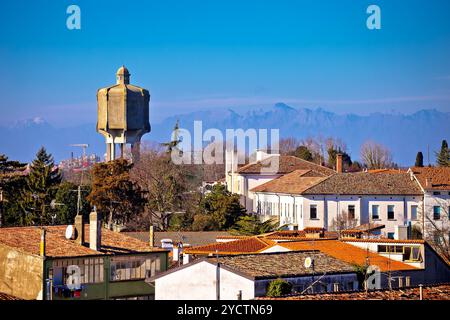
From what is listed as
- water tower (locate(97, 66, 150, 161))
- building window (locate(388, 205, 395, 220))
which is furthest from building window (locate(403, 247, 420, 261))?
water tower (locate(97, 66, 150, 161))

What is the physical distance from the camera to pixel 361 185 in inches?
2320

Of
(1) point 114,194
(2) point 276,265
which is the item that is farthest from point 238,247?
(1) point 114,194

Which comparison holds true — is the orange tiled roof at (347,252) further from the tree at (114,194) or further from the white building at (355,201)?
the tree at (114,194)

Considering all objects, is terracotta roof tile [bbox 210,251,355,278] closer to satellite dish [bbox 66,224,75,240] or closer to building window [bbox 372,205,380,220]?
satellite dish [bbox 66,224,75,240]

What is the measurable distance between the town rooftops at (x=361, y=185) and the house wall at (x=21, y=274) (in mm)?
31234

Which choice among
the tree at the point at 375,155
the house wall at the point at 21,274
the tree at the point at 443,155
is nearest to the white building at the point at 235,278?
the house wall at the point at 21,274

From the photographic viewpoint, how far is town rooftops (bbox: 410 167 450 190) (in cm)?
5697

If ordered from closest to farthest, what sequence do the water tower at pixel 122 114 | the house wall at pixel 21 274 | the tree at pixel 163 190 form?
the house wall at pixel 21 274 < the tree at pixel 163 190 < the water tower at pixel 122 114

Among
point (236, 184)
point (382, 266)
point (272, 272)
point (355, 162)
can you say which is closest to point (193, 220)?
point (236, 184)

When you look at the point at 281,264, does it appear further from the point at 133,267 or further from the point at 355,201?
the point at 355,201

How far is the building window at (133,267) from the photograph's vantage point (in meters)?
30.4

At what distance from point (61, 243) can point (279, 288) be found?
359 inches
